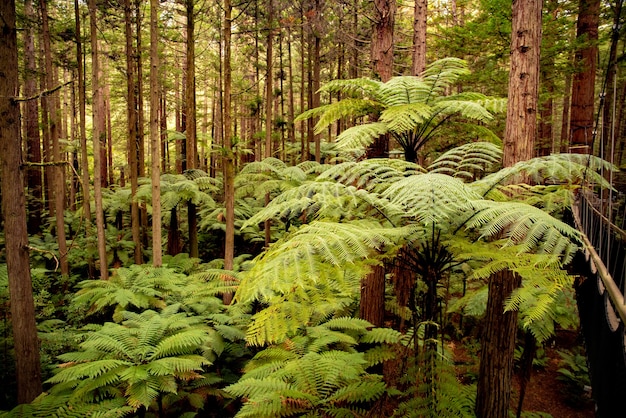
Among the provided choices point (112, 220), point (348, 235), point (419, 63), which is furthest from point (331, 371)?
point (112, 220)

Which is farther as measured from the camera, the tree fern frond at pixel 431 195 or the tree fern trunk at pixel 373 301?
the tree fern trunk at pixel 373 301

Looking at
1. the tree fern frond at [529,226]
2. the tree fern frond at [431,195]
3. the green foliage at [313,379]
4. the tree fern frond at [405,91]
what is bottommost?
the green foliage at [313,379]

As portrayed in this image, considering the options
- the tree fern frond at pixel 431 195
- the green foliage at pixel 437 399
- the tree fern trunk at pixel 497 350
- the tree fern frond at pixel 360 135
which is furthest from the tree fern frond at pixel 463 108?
the green foliage at pixel 437 399

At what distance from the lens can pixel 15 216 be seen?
4.77 meters

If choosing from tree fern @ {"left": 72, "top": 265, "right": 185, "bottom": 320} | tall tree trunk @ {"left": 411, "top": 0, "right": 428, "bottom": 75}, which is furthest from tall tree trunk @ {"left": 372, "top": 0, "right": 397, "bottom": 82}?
tree fern @ {"left": 72, "top": 265, "right": 185, "bottom": 320}

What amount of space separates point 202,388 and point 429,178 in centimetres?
459

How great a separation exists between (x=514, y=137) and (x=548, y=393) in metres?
6.45

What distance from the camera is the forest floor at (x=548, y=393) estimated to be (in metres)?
6.74

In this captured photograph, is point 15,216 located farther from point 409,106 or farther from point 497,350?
point 497,350

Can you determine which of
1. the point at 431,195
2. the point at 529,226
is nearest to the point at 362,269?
the point at 431,195

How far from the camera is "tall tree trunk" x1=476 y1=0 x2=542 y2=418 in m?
3.59

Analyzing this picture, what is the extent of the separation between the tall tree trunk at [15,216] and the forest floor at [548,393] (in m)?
7.12

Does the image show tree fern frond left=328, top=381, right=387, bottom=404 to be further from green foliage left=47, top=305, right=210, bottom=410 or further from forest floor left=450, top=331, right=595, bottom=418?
forest floor left=450, top=331, right=595, bottom=418

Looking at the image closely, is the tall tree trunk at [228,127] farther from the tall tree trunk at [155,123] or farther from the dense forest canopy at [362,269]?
the tall tree trunk at [155,123]
